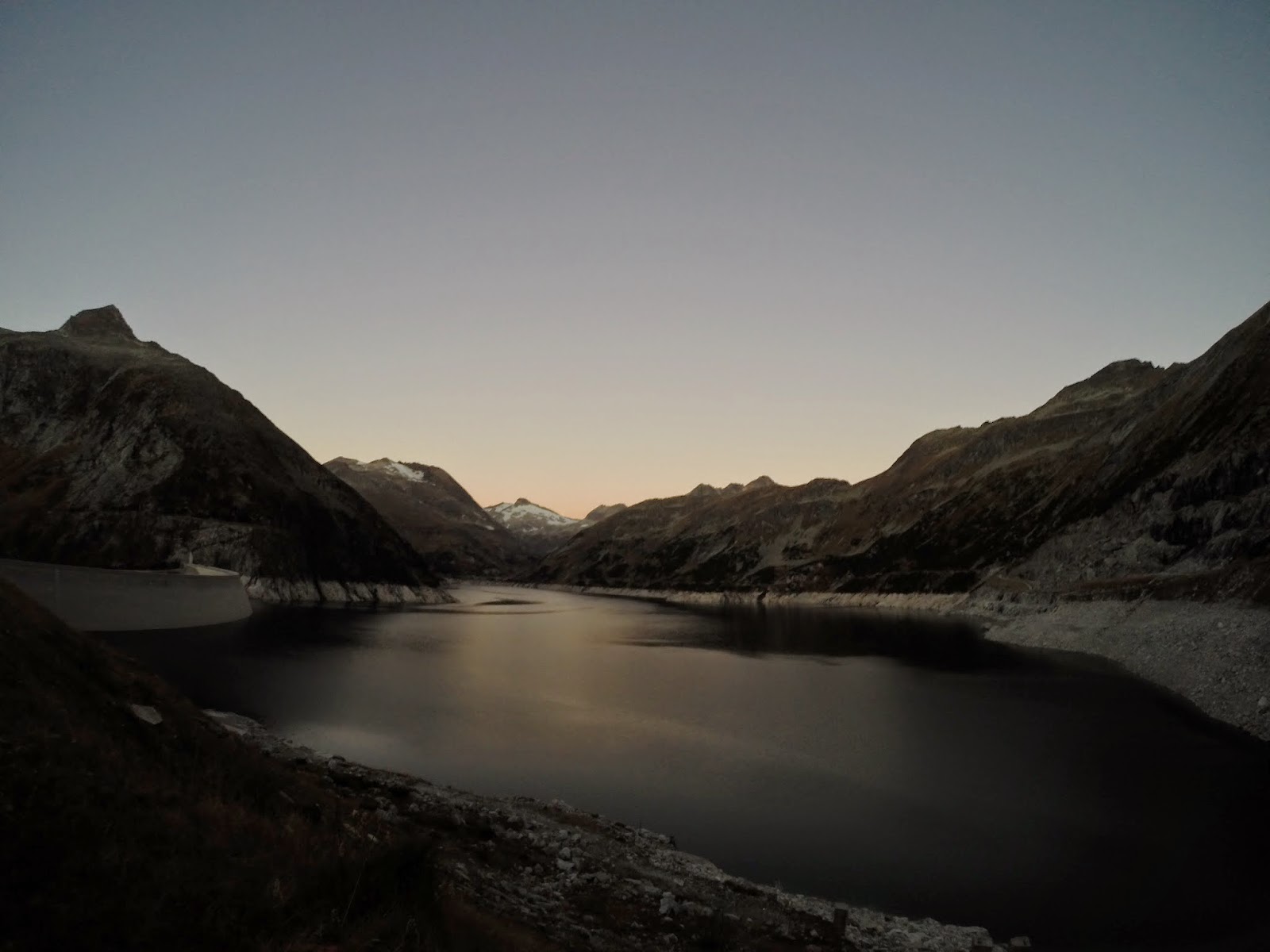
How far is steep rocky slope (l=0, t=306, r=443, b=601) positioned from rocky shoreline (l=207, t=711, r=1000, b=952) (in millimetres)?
121976

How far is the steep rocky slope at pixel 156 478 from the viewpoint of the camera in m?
123

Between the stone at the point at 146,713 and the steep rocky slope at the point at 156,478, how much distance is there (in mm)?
122673

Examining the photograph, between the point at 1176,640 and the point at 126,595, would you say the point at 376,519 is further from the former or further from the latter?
the point at 1176,640

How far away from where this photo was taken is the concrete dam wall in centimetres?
7000

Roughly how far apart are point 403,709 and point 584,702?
13535 mm

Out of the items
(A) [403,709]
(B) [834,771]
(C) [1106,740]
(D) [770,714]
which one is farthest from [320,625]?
(C) [1106,740]

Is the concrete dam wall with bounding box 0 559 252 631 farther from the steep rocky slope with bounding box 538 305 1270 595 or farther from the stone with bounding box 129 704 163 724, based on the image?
the steep rocky slope with bounding box 538 305 1270 595

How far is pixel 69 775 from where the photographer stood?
10.4m

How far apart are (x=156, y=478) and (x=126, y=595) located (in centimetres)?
6235

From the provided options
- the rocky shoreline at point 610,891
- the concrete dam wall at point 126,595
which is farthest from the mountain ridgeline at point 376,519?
the rocky shoreline at point 610,891

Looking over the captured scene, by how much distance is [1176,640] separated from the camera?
205ft

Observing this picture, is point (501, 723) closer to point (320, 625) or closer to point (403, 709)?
point (403, 709)

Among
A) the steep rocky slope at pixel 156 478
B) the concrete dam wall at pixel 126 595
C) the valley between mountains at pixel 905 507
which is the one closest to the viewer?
the concrete dam wall at pixel 126 595

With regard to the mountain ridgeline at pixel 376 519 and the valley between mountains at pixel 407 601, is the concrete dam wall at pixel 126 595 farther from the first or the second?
the mountain ridgeline at pixel 376 519
